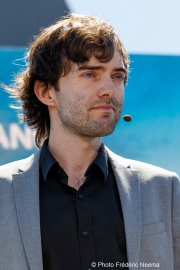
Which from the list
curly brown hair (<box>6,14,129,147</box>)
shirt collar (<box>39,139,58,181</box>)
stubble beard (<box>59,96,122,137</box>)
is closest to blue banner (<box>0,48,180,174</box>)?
curly brown hair (<box>6,14,129,147</box>)

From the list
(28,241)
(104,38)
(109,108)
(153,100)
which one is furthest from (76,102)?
(153,100)

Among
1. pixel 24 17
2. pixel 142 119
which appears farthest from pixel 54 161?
pixel 24 17

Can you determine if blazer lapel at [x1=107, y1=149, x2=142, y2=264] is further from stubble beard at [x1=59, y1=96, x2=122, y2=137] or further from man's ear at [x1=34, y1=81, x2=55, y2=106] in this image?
man's ear at [x1=34, y1=81, x2=55, y2=106]

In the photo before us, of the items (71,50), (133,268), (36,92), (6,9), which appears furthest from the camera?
(6,9)

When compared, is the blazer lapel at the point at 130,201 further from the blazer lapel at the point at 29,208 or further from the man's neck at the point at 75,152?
the blazer lapel at the point at 29,208

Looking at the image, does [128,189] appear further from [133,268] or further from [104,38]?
[104,38]

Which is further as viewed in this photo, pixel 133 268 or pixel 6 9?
pixel 6 9

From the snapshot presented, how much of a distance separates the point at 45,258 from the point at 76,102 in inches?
28.9

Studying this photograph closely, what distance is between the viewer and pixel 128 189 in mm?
2666

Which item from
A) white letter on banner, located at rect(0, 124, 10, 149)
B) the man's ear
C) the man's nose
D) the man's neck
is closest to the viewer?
the man's nose

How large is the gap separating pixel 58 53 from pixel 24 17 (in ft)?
4.79

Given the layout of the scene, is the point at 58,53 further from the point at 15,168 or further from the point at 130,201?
the point at 130,201

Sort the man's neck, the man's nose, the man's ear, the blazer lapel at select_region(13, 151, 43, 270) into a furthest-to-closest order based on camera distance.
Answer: the man's ear < the man's neck < the man's nose < the blazer lapel at select_region(13, 151, 43, 270)

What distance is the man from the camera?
249 centimetres
